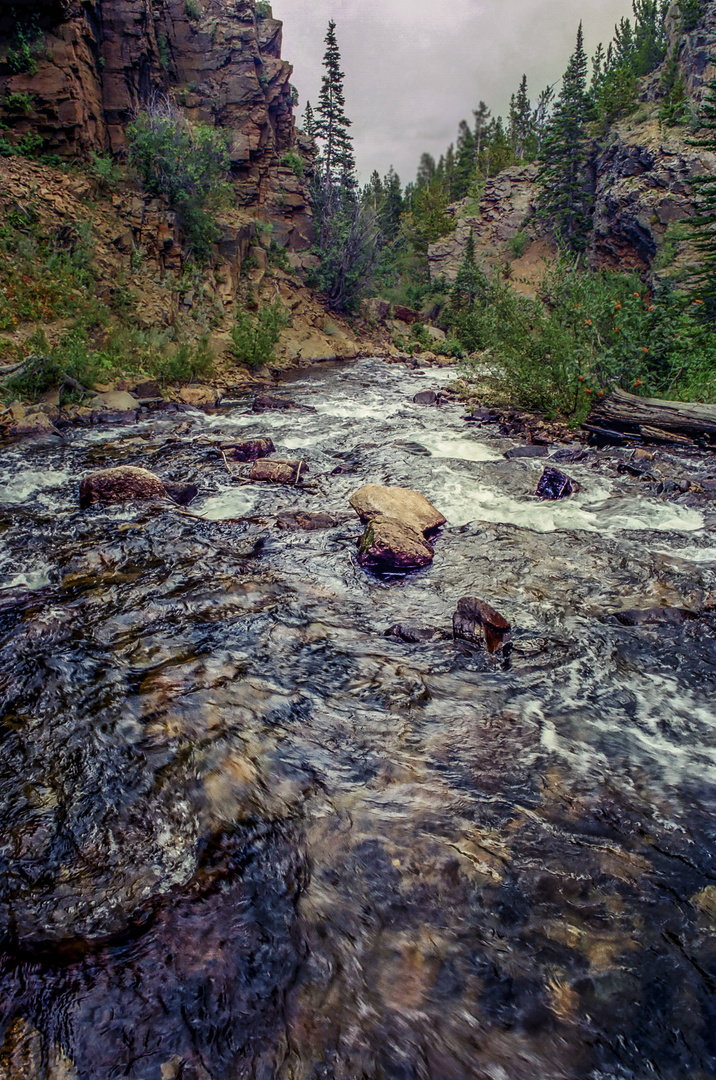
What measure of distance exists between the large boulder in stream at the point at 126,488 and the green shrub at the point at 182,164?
15.5 metres

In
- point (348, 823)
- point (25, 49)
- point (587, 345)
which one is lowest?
point (348, 823)

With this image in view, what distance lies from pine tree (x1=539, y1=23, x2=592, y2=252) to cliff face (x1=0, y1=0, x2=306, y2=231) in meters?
14.9

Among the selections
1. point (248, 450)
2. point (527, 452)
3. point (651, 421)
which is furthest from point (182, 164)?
point (651, 421)

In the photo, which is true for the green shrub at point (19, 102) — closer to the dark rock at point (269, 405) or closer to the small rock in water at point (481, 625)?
the dark rock at point (269, 405)

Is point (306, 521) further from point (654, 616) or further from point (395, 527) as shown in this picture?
point (654, 616)

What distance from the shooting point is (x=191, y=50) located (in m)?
21.9

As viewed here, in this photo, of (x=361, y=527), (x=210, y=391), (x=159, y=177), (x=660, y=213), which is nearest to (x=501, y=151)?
(x=660, y=213)

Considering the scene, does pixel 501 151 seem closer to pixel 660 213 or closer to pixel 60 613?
pixel 660 213

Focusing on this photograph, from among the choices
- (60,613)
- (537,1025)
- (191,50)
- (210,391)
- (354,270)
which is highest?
(191,50)

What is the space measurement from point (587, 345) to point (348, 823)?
9.15 meters

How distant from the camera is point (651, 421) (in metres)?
7.91

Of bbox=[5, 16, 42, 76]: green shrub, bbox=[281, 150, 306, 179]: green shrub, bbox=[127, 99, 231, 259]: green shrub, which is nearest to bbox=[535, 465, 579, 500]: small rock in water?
bbox=[127, 99, 231, 259]: green shrub

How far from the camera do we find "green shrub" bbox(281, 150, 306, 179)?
25.5m

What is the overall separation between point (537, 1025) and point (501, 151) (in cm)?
5589
